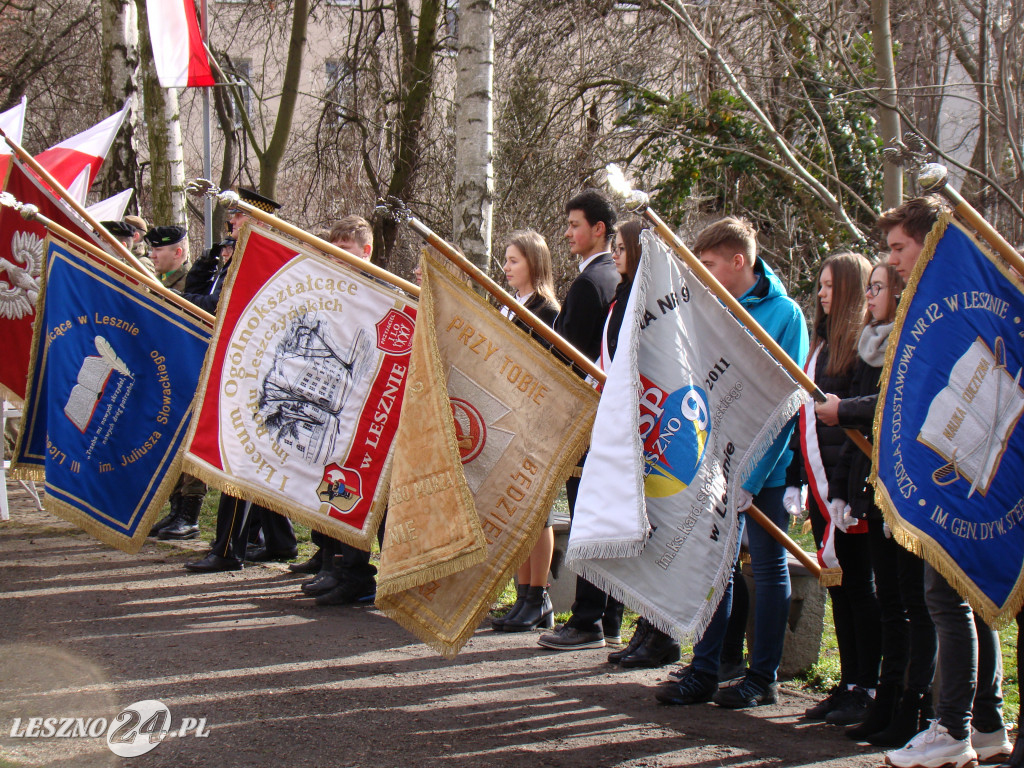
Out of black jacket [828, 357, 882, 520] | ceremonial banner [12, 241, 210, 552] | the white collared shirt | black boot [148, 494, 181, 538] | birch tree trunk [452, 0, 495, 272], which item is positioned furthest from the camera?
black boot [148, 494, 181, 538]

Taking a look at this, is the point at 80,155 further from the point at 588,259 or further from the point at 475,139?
the point at 588,259

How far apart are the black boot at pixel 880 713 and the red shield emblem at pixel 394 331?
247 cm

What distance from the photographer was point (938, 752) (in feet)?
11.0

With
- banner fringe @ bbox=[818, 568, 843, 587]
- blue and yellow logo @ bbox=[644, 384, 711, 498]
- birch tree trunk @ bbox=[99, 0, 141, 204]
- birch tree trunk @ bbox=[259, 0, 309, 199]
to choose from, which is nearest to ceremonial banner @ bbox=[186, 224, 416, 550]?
blue and yellow logo @ bbox=[644, 384, 711, 498]

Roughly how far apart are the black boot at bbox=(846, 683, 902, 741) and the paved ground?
0.25 feet

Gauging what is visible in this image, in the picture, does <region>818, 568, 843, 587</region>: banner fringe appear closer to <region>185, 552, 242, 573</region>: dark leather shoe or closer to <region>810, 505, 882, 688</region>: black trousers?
<region>810, 505, 882, 688</region>: black trousers

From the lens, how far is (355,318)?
4812 mm

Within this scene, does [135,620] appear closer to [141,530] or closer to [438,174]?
[141,530]

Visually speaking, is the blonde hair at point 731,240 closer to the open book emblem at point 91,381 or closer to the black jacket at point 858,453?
the black jacket at point 858,453

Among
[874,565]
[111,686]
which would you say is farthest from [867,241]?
[111,686]

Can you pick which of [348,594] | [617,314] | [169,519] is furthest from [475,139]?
[169,519]

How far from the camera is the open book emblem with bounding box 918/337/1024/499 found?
3135 millimetres

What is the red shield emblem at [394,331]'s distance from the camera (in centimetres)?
477

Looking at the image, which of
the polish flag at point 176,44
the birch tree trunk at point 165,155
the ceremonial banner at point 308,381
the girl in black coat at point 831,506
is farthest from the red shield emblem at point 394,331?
the birch tree trunk at point 165,155
